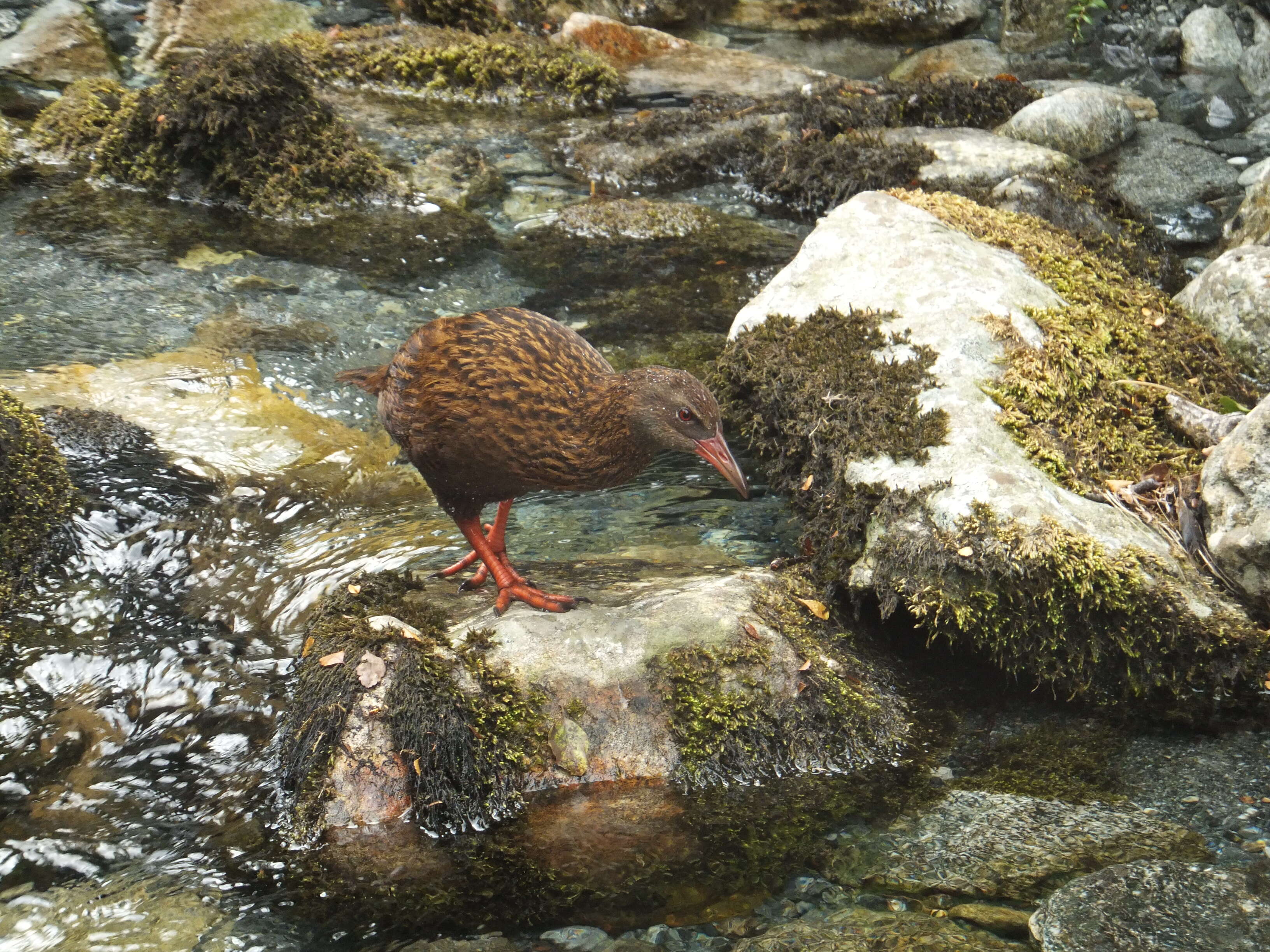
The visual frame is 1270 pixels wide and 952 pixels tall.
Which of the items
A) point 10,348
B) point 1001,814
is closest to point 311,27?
point 10,348

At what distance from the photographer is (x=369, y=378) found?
523cm

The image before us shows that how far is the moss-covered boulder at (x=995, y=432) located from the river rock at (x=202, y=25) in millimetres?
7841

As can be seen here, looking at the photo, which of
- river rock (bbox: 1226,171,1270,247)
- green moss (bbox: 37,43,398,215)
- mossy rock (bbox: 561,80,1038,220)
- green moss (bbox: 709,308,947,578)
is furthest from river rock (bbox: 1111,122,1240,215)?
green moss (bbox: 37,43,398,215)

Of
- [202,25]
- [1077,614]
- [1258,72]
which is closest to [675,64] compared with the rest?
[202,25]

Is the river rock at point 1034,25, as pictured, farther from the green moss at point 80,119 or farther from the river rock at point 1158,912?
the river rock at point 1158,912

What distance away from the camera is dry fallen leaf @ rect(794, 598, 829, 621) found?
4547 millimetres

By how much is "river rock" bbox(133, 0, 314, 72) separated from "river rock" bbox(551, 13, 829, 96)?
3076mm

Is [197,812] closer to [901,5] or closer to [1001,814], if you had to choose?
[1001,814]

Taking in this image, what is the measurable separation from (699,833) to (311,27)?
11.0 m

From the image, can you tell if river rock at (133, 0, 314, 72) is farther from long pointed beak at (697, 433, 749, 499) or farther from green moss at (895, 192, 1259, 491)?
long pointed beak at (697, 433, 749, 499)

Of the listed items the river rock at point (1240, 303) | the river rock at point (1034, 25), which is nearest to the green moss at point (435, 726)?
the river rock at point (1240, 303)

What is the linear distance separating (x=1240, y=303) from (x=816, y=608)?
3.64 meters

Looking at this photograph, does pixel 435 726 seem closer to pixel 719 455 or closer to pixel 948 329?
pixel 719 455

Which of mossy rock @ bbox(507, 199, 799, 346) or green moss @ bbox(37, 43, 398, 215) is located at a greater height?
green moss @ bbox(37, 43, 398, 215)
